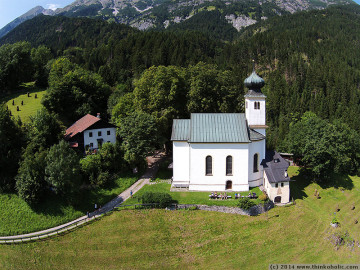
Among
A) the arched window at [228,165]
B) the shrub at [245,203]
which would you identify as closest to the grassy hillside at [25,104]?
the arched window at [228,165]

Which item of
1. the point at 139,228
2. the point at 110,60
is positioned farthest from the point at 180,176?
the point at 110,60

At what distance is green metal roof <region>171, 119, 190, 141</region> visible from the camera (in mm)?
35219

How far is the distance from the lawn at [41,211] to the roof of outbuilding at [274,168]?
58.5ft

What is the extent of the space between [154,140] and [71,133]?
12.6 m

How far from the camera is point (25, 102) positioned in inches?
2367

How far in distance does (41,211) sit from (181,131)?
17569 mm

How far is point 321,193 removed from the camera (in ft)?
123

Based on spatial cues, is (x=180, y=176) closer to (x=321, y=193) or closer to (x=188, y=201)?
(x=188, y=201)

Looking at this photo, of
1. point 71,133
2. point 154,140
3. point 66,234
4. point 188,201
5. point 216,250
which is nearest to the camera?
point 216,250

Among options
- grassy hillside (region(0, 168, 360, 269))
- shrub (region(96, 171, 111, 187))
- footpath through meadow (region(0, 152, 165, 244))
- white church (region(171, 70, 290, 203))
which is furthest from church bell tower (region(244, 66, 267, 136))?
shrub (region(96, 171, 111, 187))

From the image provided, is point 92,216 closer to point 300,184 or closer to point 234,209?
point 234,209

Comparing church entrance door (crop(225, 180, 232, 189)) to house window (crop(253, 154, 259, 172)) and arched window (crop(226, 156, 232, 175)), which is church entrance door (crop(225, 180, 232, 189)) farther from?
house window (crop(253, 154, 259, 172))

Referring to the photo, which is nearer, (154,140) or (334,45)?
(154,140)

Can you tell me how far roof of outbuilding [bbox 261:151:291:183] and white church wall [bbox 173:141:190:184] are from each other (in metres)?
9.09
